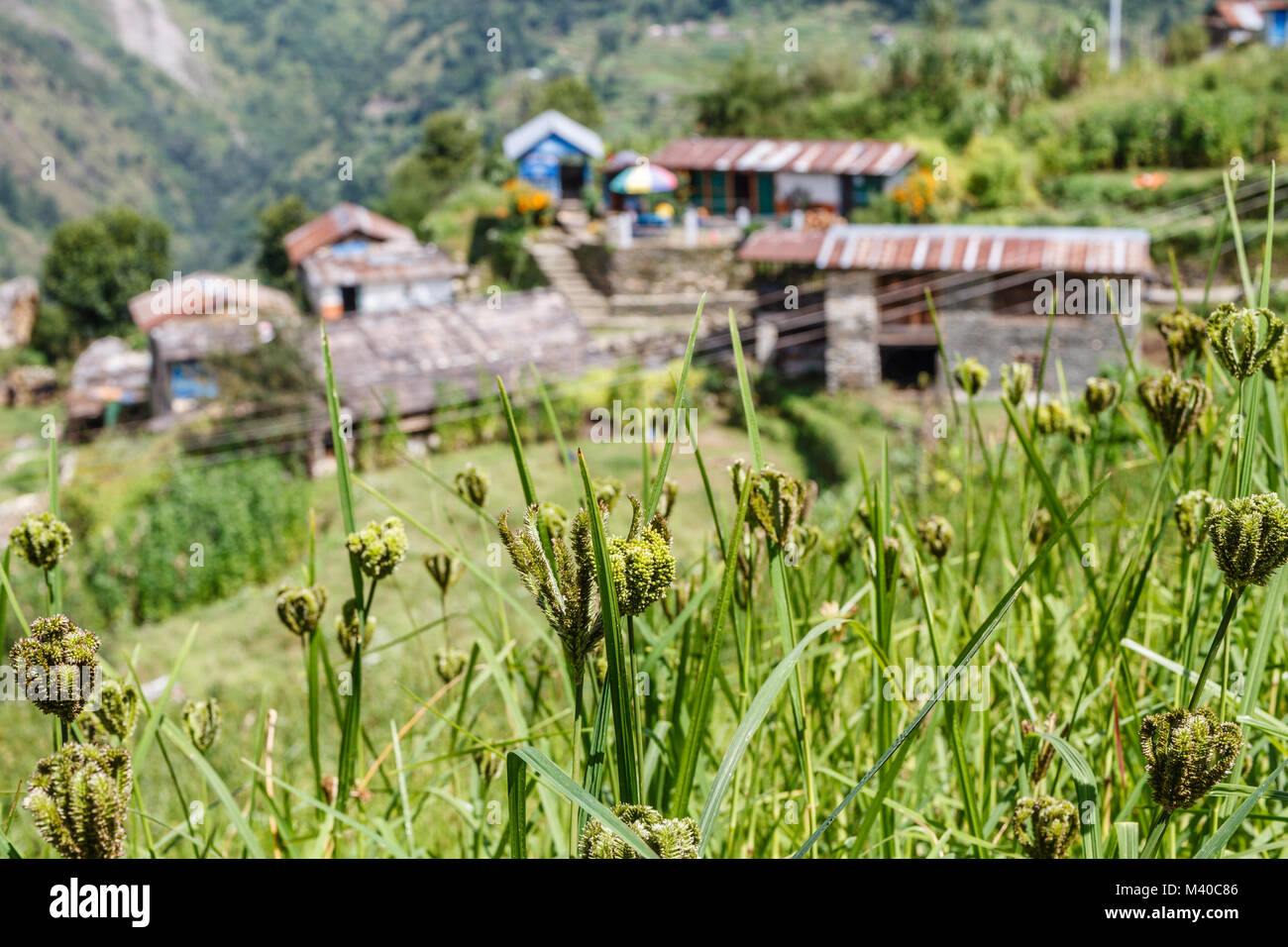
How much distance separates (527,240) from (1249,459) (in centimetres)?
2324

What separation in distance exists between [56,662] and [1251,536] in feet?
1.92

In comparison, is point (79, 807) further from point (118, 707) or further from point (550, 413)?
point (550, 413)

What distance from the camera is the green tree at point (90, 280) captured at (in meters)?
37.6

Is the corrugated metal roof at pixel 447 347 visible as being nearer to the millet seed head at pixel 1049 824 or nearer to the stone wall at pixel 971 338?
the stone wall at pixel 971 338

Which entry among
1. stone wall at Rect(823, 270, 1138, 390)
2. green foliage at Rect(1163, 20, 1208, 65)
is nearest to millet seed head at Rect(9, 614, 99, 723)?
stone wall at Rect(823, 270, 1138, 390)

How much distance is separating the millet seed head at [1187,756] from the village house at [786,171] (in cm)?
2199

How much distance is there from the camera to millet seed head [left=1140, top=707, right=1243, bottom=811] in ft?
1.75

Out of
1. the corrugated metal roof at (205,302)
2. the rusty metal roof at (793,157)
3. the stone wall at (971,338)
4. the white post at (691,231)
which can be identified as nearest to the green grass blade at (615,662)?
the stone wall at (971,338)

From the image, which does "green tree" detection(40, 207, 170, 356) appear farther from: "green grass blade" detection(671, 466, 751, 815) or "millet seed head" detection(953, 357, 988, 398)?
"green grass blade" detection(671, 466, 751, 815)

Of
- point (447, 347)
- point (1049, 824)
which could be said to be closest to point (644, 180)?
point (447, 347)

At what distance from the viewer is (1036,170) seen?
70.6ft

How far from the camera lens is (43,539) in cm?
68

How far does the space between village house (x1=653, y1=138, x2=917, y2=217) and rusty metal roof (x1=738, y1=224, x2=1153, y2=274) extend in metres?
7.44
